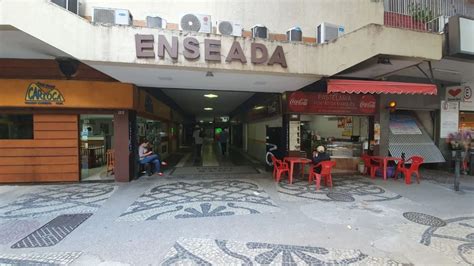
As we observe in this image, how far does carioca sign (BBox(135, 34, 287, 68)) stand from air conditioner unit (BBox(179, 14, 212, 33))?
1.03m

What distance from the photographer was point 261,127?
11297mm

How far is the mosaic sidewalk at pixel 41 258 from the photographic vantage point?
279 centimetres

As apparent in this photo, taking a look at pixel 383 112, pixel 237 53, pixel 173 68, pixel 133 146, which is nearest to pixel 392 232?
pixel 237 53

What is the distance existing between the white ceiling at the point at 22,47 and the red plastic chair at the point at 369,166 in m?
9.20

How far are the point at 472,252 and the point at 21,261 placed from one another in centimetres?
580

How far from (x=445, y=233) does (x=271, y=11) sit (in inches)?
272

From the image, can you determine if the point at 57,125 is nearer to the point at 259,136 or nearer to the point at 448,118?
the point at 259,136

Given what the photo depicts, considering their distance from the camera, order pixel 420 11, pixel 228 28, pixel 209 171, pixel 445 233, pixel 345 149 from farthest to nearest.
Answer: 1. pixel 345 149
2. pixel 209 171
3. pixel 420 11
4. pixel 228 28
5. pixel 445 233

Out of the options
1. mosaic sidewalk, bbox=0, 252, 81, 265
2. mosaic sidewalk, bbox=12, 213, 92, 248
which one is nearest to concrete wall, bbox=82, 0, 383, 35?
mosaic sidewalk, bbox=12, 213, 92, 248

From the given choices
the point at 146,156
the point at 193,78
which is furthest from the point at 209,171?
the point at 193,78

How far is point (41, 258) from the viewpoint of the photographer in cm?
288

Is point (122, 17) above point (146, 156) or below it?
above

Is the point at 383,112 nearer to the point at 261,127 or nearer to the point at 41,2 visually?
the point at 261,127

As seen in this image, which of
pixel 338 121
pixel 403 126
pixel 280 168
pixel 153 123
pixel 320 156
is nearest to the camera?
pixel 320 156
